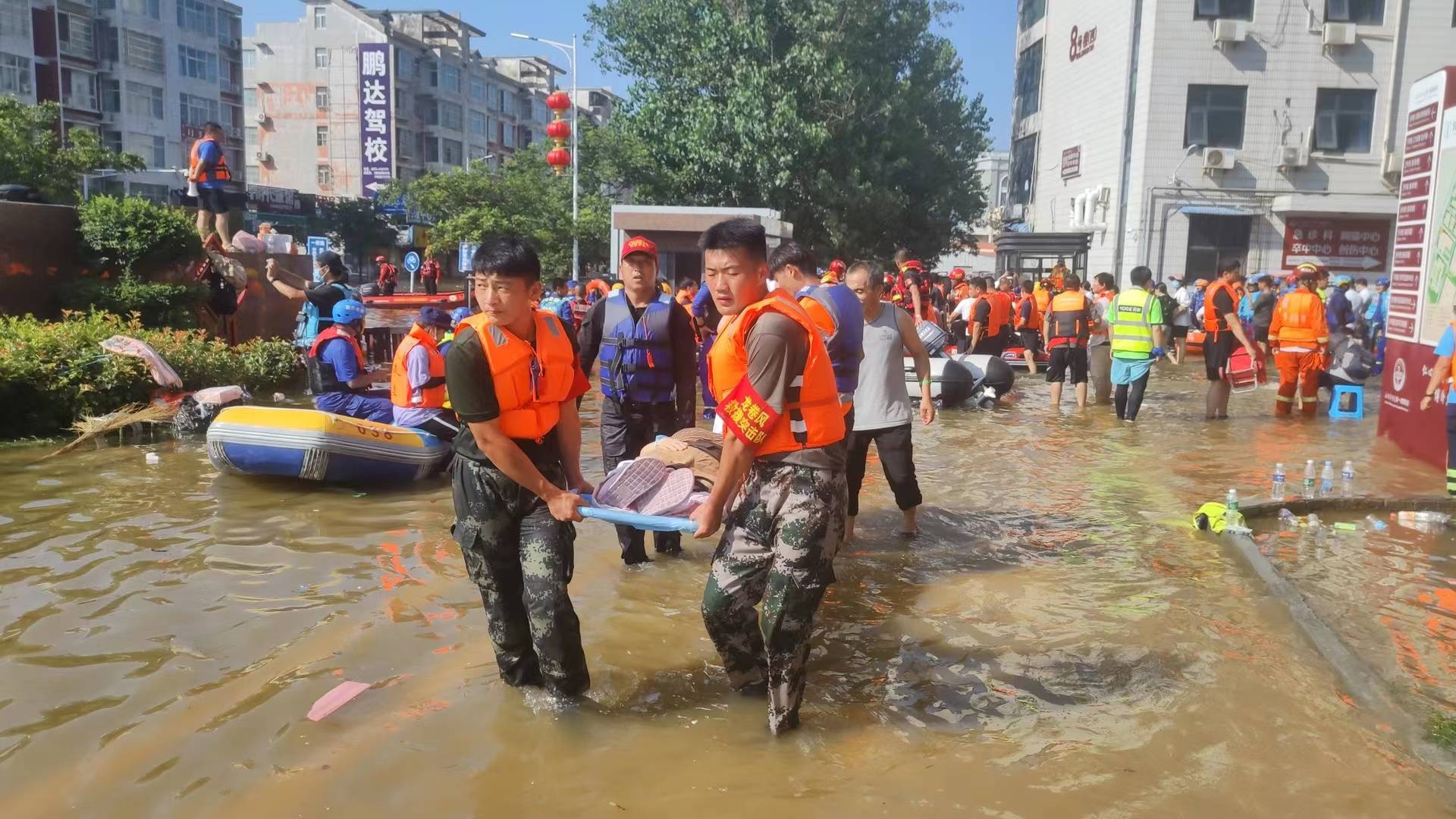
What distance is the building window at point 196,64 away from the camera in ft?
159

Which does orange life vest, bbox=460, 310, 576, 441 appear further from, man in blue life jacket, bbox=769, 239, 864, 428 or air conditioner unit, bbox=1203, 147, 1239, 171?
air conditioner unit, bbox=1203, 147, 1239, 171

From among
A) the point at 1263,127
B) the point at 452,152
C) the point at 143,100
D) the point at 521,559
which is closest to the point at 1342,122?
Result: the point at 1263,127

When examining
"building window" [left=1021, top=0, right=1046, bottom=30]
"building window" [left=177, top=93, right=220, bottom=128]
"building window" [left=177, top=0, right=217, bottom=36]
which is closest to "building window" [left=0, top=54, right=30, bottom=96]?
"building window" [left=177, top=93, right=220, bottom=128]

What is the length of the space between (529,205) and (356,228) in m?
16.2

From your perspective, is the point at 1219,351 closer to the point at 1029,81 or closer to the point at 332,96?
the point at 1029,81

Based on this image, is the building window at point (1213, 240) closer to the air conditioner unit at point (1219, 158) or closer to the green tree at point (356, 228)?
the air conditioner unit at point (1219, 158)

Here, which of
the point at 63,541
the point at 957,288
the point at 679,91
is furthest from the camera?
the point at 679,91

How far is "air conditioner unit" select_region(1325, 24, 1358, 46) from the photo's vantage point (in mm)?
24312

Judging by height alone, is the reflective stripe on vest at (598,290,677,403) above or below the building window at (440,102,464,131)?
below

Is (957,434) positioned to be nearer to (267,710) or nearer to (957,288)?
(267,710)

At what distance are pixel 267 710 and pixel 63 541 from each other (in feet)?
10.3

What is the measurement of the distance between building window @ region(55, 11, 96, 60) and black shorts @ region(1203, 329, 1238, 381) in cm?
4586

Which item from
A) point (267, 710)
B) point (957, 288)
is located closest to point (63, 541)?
point (267, 710)

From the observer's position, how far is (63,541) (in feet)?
20.6
